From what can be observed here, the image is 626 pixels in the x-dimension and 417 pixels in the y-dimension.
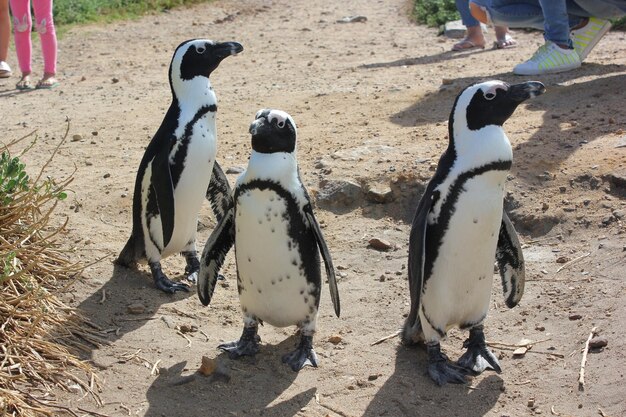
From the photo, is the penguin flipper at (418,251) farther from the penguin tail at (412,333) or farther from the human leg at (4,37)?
the human leg at (4,37)

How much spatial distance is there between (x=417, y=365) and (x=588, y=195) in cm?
156

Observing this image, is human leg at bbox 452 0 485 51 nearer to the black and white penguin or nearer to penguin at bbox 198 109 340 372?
the black and white penguin

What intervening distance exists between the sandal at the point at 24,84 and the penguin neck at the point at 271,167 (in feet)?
16.2

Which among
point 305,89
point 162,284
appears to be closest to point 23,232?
point 162,284

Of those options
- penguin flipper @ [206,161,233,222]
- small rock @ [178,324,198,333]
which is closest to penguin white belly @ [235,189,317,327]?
small rock @ [178,324,198,333]

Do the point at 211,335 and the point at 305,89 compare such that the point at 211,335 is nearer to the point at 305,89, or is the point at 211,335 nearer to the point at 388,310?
the point at 388,310

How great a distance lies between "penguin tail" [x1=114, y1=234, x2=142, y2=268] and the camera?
4.46m

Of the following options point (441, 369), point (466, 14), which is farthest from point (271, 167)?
point (466, 14)

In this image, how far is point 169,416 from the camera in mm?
3332

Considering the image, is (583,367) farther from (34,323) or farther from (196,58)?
(196,58)

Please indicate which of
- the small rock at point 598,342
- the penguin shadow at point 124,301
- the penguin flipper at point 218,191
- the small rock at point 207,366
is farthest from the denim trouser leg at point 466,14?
the small rock at point 207,366

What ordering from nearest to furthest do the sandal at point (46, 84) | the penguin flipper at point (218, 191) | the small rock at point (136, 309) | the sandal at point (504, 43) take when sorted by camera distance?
the small rock at point (136, 309) → the penguin flipper at point (218, 191) → the sandal at point (46, 84) → the sandal at point (504, 43)

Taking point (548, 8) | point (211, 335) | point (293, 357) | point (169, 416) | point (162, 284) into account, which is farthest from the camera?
point (548, 8)

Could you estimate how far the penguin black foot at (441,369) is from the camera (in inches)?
141
